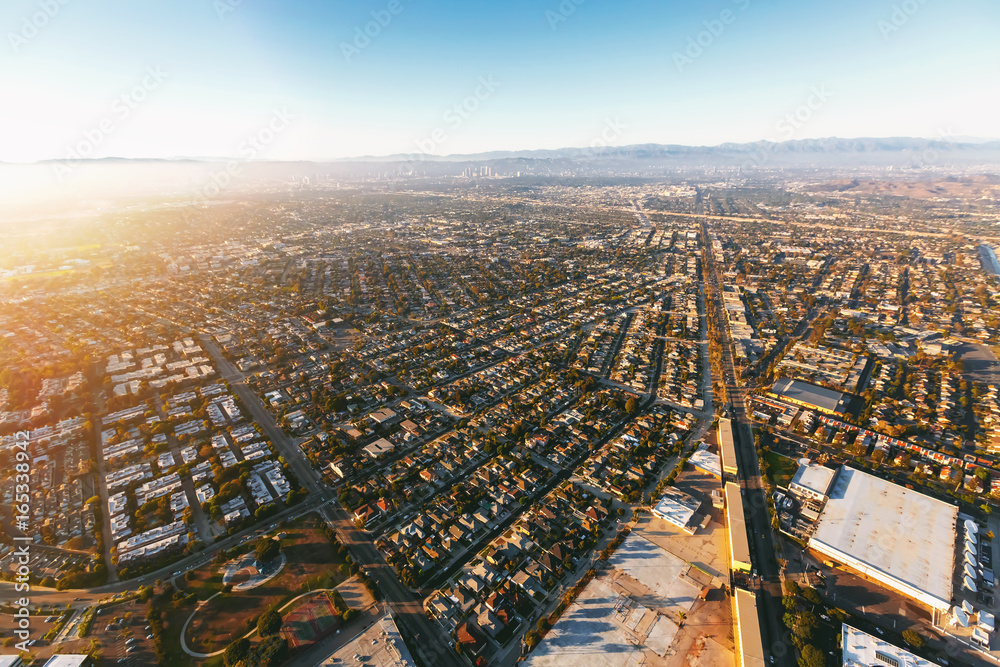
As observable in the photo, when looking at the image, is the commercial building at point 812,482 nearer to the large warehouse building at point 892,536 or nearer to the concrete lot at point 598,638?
the large warehouse building at point 892,536

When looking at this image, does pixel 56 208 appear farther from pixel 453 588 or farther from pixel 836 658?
pixel 836 658

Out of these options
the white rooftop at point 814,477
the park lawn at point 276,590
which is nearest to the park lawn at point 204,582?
the park lawn at point 276,590

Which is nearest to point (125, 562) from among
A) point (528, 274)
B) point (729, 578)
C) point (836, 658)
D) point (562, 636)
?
point (562, 636)

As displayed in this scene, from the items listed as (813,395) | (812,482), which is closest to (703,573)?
(812,482)

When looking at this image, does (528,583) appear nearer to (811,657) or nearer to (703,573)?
(703,573)

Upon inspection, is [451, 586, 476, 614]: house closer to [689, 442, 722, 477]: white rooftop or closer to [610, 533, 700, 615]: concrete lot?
[610, 533, 700, 615]: concrete lot

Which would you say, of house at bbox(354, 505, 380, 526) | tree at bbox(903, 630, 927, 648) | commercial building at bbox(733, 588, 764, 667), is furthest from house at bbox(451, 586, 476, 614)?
tree at bbox(903, 630, 927, 648)
